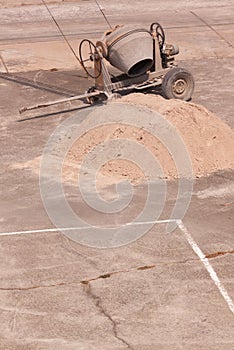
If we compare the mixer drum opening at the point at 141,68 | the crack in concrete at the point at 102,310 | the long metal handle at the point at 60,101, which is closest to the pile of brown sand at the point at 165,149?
the long metal handle at the point at 60,101

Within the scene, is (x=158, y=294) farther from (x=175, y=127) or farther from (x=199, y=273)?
(x=175, y=127)

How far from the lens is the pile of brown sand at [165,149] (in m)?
17.2

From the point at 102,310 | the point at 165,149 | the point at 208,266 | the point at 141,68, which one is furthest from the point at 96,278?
the point at 141,68

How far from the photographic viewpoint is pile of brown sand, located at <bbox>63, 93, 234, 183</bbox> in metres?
17.2

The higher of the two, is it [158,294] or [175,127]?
[175,127]

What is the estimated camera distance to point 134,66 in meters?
20.5

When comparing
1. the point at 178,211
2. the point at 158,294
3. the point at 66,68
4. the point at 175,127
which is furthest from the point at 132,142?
the point at 66,68

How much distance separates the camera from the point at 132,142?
57.1 feet

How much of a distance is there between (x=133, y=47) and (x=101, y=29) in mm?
8567

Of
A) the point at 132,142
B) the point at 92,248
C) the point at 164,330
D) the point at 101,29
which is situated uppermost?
the point at 101,29

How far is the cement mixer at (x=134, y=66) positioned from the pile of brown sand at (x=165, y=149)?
2055 mm

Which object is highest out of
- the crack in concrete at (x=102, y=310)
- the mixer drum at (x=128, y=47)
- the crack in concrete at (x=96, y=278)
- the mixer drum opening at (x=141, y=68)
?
the mixer drum at (x=128, y=47)

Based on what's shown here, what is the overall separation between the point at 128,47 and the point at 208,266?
7834 mm

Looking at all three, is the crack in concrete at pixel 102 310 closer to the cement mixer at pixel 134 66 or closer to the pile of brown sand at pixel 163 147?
the pile of brown sand at pixel 163 147
